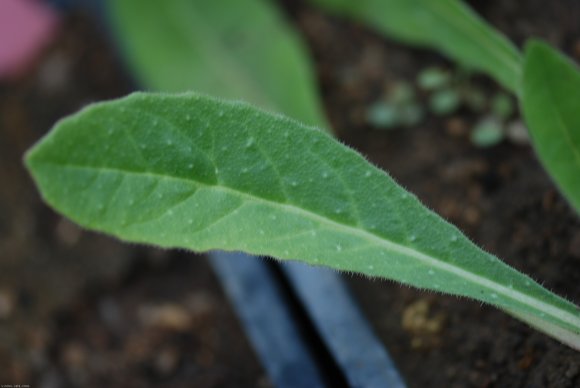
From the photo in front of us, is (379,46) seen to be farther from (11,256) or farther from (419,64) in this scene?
(11,256)

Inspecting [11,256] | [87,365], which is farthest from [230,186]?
[11,256]

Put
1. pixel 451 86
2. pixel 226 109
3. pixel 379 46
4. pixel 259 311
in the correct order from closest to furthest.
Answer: pixel 226 109 < pixel 259 311 < pixel 451 86 < pixel 379 46

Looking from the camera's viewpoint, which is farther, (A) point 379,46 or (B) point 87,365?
(A) point 379,46

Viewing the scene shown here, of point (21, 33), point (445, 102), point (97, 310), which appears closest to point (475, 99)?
point (445, 102)

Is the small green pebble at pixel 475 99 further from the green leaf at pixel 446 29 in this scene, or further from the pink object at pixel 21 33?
the pink object at pixel 21 33

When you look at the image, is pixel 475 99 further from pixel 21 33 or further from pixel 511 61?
pixel 21 33

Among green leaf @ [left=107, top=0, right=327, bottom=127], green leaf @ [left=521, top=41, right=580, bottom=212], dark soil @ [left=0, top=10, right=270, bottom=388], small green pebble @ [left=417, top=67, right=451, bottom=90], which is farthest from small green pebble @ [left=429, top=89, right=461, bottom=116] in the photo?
dark soil @ [left=0, top=10, right=270, bottom=388]

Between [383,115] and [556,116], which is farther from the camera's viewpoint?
[383,115]
